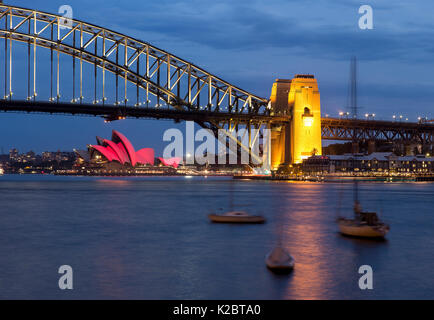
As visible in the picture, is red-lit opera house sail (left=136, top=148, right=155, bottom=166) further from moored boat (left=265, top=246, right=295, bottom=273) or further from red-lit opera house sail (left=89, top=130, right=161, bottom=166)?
moored boat (left=265, top=246, right=295, bottom=273)

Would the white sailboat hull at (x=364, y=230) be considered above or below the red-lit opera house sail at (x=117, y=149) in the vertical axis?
below

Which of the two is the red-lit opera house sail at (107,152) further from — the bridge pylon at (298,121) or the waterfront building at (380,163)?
the bridge pylon at (298,121)

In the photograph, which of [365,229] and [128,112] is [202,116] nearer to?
[128,112]

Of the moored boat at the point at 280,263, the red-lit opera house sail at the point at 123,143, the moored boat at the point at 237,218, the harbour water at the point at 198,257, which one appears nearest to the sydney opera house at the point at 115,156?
the red-lit opera house sail at the point at 123,143

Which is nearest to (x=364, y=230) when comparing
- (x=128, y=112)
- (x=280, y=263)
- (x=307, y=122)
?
(x=280, y=263)

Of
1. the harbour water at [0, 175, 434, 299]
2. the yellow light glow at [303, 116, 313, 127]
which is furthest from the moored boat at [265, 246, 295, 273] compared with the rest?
the yellow light glow at [303, 116, 313, 127]

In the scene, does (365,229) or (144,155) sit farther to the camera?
(144,155)

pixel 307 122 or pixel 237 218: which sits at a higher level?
pixel 307 122
